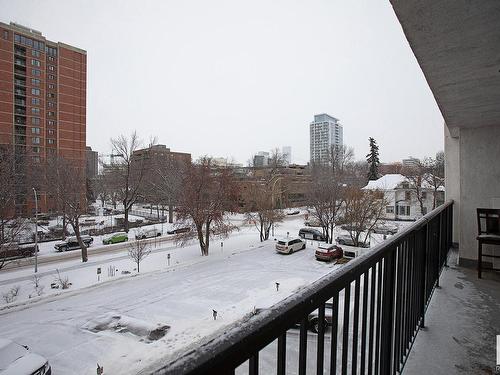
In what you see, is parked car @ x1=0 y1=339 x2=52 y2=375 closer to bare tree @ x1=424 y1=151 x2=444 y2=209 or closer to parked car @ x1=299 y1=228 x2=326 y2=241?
parked car @ x1=299 y1=228 x2=326 y2=241

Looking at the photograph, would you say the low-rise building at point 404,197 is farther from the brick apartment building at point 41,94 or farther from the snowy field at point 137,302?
the brick apartment building at point 41,94

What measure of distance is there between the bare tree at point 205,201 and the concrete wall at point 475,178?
14.2 m

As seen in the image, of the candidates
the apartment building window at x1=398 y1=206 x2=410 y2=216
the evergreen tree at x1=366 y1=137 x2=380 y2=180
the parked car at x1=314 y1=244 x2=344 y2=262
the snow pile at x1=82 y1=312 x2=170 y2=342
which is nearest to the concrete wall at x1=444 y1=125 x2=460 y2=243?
the snow pile at x1=82 y1=312 x2=170 y2=342

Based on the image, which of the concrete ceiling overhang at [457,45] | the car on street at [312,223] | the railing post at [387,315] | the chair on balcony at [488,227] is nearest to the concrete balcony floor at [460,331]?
the chair on balcony at [488,227]

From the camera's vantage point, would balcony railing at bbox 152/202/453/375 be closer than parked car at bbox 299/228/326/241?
Yes

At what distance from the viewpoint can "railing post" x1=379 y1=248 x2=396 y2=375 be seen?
50.5 inches

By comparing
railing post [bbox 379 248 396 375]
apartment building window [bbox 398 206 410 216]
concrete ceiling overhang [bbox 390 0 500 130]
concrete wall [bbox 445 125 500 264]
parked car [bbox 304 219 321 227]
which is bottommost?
parked car [bbox 304 219 321 227]

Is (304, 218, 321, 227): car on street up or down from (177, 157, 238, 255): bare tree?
down

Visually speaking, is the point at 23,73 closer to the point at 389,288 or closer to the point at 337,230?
the point at 337,230

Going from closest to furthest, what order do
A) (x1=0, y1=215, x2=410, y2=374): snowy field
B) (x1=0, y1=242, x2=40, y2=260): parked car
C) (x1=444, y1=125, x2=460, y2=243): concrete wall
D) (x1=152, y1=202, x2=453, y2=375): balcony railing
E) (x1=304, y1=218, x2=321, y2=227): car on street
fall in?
(x1=152, y1=202, x2=453, y2=375): balcony railing → (x1=444, y1=125, x2=460, y2=243): concrete wall → (x1=0, y1=215, x2=410, y2=374): snowy field → (x1=0, y1=242, x2=40, y2=260): parked car → (x1=304, y1=218, x2=321, y2=227): car on street

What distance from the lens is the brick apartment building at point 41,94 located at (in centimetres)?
3206

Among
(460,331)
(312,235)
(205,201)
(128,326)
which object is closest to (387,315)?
(460,331)

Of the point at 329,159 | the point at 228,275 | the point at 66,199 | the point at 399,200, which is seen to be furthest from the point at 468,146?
the point at 329,159

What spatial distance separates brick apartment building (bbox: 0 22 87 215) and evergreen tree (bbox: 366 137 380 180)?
123 feet
